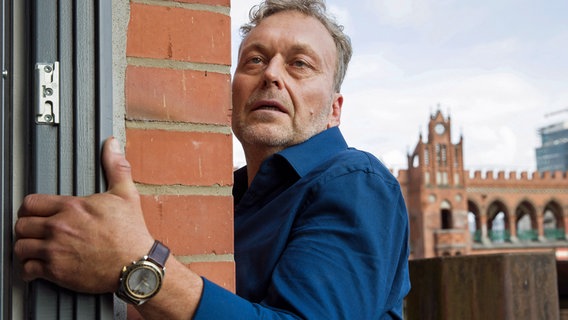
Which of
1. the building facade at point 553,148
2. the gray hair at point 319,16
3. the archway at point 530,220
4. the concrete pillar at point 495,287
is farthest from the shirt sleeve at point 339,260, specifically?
the building facade at point 553,148

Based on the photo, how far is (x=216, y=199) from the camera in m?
0.94

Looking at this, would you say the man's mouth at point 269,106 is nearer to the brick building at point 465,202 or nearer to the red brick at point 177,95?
the red brick at point 177,95

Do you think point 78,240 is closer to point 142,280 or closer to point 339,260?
Answer: point 142,280

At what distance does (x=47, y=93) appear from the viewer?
830 mm

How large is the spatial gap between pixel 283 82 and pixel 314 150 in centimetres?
14

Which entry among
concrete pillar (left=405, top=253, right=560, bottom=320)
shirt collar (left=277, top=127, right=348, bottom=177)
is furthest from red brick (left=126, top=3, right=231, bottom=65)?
concrete pillar (left=405, top=253, right=560, bottom=320)

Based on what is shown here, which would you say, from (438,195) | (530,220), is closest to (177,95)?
(438,195)

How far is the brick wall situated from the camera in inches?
35.5

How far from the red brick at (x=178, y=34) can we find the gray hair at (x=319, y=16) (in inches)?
20.0

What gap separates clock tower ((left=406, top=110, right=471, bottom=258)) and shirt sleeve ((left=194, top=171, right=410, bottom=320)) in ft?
103

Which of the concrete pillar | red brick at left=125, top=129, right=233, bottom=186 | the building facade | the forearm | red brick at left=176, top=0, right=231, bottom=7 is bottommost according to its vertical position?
the concrete pillar

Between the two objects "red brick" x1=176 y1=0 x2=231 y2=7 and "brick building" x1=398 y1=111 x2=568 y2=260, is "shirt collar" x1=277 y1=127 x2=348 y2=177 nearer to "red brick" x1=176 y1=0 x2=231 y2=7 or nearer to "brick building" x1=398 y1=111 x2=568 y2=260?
"red brick" x1=176 y1=0 x2=231 y2=7

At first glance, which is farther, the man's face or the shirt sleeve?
the man's face

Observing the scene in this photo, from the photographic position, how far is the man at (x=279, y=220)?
80 cm
